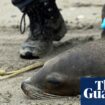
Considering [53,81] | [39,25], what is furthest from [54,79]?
[39,25]

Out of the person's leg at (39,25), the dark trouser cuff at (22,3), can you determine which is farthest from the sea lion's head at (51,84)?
the dark trouser cuff at (22,3)

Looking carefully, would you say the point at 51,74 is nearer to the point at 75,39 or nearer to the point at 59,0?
the point at 75,39

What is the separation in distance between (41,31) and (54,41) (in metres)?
0.25

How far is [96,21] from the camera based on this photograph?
3.97m

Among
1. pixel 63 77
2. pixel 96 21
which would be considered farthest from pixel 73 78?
pixel 96 21

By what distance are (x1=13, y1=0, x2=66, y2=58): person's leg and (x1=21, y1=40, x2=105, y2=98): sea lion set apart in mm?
Result: 737

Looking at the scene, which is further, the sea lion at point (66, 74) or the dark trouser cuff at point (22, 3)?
the dark trouser cuff at point (22, 3)

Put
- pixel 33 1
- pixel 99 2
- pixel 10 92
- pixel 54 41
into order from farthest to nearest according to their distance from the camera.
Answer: pixel 99 2
pixel 54 41
pixel 33 1
pixel 10 92

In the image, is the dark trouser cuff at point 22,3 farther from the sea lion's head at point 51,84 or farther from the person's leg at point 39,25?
A: the sea lion's head at point 51,84

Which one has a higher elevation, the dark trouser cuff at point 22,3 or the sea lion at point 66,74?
the dark trouser cuff at point 22,3

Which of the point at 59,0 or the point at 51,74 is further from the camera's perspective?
the point at 59,0

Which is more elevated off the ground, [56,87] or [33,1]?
[33,1]

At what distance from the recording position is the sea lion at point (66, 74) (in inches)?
95.2

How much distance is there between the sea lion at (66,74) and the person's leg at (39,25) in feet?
2.42
